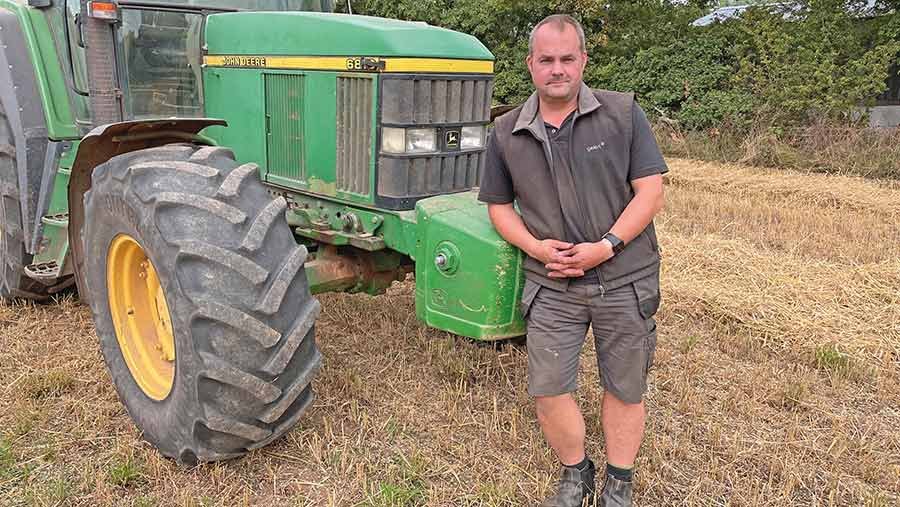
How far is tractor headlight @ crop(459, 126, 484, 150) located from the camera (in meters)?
3.49

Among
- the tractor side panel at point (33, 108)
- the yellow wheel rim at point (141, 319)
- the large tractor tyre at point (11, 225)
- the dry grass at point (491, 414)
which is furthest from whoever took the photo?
the large tractor tyre at point (11, 225)

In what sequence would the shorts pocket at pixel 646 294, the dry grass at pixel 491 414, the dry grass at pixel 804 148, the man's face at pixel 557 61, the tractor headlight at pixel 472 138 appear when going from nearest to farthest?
the man's face at pixel 557 61 < the shorts pocket at pixel 646 294 < the dry grass at pixel 491 414 < the tractor headlight at pixel 472 138 < the dry grass at pixel 804 148

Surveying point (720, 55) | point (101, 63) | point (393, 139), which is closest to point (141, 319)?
point (101, 63)

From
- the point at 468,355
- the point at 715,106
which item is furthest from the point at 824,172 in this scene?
the point at 468,355

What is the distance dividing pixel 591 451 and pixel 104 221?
Answer: 88.6 inches

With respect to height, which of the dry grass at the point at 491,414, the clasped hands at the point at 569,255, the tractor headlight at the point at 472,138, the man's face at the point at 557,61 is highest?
the man's face at the point at 557,61

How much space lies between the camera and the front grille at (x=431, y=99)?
320 cm

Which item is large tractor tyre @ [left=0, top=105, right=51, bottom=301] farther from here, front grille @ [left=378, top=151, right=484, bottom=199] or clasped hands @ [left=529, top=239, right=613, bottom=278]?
clasped hands @ [left=529, top=239, right=613, bottom=278]

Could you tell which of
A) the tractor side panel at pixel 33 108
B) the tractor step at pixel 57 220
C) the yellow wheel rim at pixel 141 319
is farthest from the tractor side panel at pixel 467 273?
the tractor side panel at pixel 33 108

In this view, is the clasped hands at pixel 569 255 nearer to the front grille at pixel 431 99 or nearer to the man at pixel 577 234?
the man at pixel 577 234

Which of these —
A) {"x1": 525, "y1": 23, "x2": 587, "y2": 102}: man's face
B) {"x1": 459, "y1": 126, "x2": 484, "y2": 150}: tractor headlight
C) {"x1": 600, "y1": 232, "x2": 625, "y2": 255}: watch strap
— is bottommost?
{"x1": 600, "y1": 232, "x2": 625, "y2": 255}: watch strap

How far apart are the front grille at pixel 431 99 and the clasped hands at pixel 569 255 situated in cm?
91

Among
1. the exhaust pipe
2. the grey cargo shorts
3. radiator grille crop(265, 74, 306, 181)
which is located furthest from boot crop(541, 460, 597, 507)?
the exhaust pipe

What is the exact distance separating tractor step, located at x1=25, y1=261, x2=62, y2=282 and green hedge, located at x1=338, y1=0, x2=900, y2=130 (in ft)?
35.8
